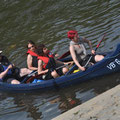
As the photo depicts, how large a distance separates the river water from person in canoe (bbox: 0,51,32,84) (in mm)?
481

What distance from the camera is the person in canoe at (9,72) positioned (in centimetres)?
788

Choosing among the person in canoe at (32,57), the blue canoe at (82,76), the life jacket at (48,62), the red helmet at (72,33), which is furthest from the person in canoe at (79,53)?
the person in canoe at (32,57)

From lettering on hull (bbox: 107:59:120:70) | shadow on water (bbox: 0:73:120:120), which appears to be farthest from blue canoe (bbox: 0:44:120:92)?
shadow on water (bbox: 0:73:120:120)

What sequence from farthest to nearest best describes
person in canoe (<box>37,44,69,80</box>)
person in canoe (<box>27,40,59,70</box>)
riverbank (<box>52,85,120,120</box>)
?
1. person in canoe (<box>27,40,59,70</box>)
2. person in canoe (<box>37,44,69,80</box>)
3. riverbank (<box>52,85,120,120</box>)

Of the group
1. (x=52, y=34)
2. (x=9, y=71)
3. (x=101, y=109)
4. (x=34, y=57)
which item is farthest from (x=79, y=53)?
(x=52, y=34)

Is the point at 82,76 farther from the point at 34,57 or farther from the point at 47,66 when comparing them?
the point at 34,57

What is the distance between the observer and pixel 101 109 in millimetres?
4500

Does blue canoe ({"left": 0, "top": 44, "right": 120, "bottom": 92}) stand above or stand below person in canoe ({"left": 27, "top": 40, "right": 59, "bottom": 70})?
below

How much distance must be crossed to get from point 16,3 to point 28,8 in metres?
2.10

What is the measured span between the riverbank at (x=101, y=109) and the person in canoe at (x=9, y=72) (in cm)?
348

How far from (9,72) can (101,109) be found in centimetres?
424

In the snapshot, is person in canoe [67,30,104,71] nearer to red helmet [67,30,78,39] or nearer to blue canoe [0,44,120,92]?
red helmet [67,30,78,39]

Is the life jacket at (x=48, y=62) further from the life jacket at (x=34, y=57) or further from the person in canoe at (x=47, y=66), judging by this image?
the life jacket at (x=34, y=57)

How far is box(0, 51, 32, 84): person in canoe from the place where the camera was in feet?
25.8
